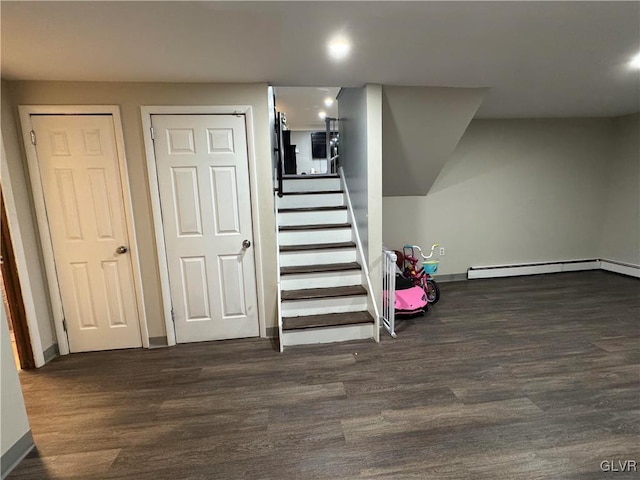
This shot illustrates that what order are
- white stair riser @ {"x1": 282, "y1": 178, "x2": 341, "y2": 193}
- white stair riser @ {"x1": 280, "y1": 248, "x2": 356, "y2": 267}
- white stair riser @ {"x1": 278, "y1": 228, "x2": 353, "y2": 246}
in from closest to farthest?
white stair riser @ {"x1": 280, "y1": 248, "x2": 356, "y2": 267} → white stair riser @ {"x1": 278, "y1": 228, "x2": 353, "y2": 246} → white stair riser @ {"x1": 282, "y1": 178, "x2": 341, "y2": 193}

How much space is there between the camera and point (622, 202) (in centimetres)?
486

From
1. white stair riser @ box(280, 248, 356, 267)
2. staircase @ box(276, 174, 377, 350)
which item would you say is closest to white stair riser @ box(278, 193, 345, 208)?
staircase @ box(276, 174, 377, 350)

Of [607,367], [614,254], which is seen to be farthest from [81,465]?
[614,254]

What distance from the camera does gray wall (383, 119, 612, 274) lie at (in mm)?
4656

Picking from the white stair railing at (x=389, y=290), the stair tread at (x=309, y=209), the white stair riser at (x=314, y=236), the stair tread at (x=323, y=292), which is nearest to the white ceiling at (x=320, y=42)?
the stair tread at (x=309, y=209)

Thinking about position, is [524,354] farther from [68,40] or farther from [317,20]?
[68,40]

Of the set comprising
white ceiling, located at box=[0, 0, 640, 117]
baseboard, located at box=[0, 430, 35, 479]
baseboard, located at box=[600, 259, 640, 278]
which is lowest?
baseboard, located at box=[0, 430, 35, 479]

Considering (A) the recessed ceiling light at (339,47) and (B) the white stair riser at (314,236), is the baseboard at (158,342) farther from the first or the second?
(A) the recessed ceiling light at (339,47)

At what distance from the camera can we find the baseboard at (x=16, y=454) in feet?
5.57

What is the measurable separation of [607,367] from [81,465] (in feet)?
11.9

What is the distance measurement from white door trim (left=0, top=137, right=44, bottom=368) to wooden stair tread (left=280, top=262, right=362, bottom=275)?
2124mm

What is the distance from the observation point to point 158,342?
3.07 meters

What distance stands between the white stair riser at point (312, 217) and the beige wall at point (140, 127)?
30.2 inches

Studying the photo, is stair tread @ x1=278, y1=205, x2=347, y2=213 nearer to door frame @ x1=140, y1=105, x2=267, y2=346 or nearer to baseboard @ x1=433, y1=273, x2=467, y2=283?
door frame @ x1=140, y1=105, x2=267, y2=346
